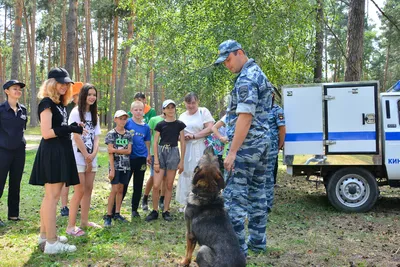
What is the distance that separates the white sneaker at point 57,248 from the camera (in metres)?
4.55

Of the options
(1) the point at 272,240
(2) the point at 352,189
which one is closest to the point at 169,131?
(1) the point at 272,240

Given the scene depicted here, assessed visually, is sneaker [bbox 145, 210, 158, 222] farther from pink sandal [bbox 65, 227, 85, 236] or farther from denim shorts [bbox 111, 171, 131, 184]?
pink sandal [bbox 65, 227, 85, 236]

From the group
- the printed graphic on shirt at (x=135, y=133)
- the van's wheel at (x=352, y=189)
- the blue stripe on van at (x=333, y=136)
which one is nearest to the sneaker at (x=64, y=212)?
the printed graphic on shirt at (x=135, y=133)

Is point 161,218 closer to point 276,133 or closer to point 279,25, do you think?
point 276,133

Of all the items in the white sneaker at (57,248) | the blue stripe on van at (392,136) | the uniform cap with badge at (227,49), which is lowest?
the white sneaker at (57,248)

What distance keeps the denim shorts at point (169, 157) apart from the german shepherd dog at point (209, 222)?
2.20 meters

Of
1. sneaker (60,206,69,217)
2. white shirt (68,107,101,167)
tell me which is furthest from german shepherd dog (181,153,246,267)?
sneaker (60,206,69,217)

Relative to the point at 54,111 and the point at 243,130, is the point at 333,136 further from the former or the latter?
the point at 54,111

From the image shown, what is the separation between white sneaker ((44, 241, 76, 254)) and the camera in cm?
455

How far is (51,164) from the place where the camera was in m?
4.45

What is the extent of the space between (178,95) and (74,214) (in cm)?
605

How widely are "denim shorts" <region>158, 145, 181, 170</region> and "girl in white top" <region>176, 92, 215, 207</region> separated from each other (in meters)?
0.44

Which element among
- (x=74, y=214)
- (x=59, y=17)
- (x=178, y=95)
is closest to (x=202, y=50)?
(x=178, y=95)

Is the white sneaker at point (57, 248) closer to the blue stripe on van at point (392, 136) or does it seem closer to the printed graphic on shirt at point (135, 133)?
the printed graphic on shirt at point (135, 133)
